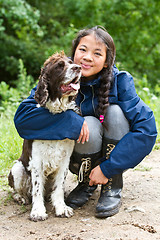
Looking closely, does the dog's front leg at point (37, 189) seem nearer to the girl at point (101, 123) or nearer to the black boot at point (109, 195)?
the girl at point (101, 123)

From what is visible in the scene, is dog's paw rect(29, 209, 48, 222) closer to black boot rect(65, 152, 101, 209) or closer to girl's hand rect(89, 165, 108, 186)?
black boot rect(65, 152, 101, 209)

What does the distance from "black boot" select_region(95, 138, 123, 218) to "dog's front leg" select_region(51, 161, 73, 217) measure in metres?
0.26

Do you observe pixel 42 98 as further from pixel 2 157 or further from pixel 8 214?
pixel 2 157

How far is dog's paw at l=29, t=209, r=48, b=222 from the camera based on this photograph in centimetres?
259

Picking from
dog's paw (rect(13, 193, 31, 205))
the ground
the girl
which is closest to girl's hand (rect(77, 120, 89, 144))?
the girl

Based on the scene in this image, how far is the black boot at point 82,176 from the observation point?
2801 millimetres

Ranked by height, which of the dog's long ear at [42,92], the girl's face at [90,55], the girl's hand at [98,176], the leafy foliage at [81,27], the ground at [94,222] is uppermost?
the leafy foliage at [81,27]

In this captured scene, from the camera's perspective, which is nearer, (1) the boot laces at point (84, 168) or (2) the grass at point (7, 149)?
(1) the boot laces at point (84, 168)

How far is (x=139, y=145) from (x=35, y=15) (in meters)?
5.74

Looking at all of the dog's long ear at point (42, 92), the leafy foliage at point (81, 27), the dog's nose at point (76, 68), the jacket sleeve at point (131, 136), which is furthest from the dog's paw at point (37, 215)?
the leafy foliage at point (81, 27)

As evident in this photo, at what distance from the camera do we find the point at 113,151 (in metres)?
2.61

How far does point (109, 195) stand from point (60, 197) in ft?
1.37

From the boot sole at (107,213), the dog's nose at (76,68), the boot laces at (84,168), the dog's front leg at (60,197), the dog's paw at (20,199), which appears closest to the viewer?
the dog's nose at (76,68)

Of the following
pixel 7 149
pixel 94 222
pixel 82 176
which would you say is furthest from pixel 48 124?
pixel 7 149
